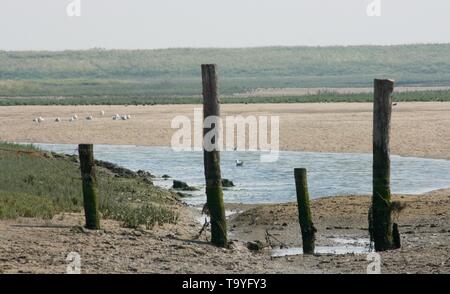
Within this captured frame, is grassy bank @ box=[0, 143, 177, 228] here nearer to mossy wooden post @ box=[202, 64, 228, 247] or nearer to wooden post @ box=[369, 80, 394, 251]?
mossy wooden post @ box=[202, 64, 228, 247]

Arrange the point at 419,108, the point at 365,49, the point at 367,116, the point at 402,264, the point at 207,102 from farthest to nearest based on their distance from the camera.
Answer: the point at 365,49
the point at 419,108
the point at 367,116
the point at 207,102
the point at 402,264

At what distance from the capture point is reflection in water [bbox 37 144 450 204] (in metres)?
26.7

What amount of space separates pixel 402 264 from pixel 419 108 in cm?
4052

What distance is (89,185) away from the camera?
55.3ft

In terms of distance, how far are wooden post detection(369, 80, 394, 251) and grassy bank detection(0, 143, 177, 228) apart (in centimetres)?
395

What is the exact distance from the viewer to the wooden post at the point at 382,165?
1655 cm

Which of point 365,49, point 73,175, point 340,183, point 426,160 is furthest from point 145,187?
point 365,49

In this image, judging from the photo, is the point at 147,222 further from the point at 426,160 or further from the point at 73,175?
the point at 426,160

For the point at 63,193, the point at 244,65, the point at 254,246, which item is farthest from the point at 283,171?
the point at 244,65

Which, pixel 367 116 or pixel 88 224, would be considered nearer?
pixel 88 224

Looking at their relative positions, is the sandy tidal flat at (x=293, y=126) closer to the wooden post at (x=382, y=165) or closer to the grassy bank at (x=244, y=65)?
the wooden post at (x=382, y=165)

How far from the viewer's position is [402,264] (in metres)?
14.9

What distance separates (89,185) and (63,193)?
3.90 meters

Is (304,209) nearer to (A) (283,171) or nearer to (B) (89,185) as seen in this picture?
(B) (89,185)
